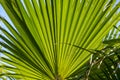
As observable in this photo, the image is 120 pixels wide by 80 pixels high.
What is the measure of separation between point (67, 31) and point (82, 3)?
20 centimetres

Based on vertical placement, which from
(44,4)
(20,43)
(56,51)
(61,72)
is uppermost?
(44,4)

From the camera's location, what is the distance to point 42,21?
1.82 m

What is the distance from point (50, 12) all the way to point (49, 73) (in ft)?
1.20

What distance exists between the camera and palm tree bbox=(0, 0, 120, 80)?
68.3 inches

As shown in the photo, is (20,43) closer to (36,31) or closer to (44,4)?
(36,31)

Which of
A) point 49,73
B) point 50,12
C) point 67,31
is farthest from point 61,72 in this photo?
point 50,12

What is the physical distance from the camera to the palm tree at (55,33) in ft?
5.69

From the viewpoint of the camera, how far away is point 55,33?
1.80m

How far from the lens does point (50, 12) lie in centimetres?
180

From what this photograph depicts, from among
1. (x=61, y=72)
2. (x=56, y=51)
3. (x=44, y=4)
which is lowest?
(x=61, y=72)

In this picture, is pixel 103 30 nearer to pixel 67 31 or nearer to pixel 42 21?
pixel 67 31

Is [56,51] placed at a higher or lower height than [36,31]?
lower

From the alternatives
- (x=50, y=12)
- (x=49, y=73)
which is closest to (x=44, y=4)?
(x=50, y=12)

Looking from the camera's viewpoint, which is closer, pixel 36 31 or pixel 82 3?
pixel 82 3
